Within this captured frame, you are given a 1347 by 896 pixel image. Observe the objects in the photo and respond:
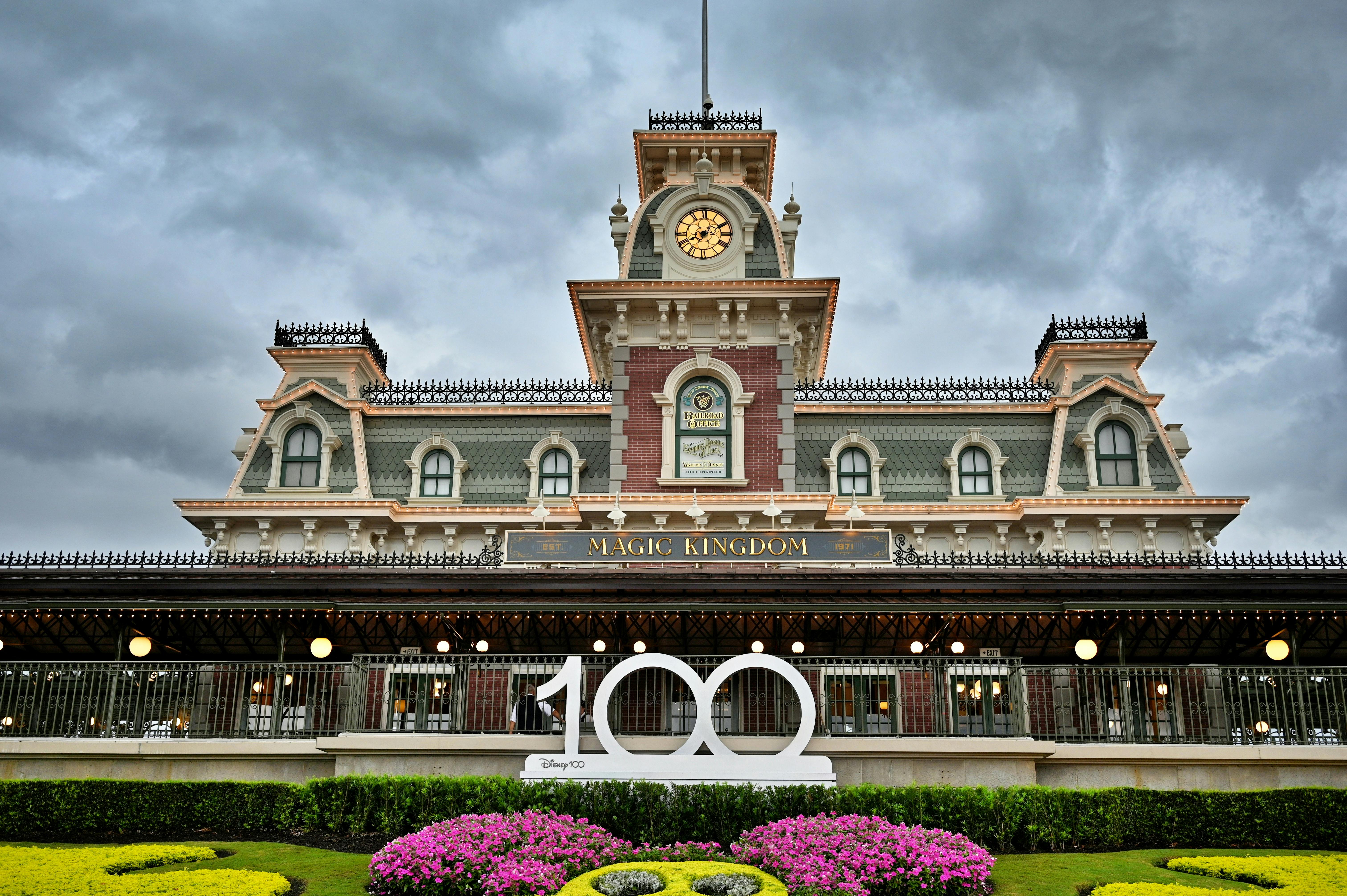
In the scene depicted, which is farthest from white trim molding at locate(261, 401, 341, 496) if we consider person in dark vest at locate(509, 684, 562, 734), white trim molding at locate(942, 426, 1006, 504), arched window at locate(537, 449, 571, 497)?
white trim molding at locate(942, 426, 1006, 504)

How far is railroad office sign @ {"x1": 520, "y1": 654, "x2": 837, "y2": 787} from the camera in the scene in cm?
1580

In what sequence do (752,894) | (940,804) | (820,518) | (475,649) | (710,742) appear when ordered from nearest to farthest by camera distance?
(752,894) → (940,804) → (710,742) → (475,649) → (820,518)

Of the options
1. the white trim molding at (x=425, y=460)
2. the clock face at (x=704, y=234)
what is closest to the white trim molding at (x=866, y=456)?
the clock face at (x=704, y=234)

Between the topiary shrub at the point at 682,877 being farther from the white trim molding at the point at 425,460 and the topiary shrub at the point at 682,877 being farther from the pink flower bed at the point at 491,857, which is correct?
the white trim molding at the point at 425,460

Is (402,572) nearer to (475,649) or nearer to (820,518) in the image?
(475,649)

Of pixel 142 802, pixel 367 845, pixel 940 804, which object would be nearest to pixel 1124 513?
pixel 940 804

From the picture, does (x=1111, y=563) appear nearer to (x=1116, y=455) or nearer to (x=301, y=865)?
(x=1116, y=455)

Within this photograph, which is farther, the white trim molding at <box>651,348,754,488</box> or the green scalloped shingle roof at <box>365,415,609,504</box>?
the green scalloped shingle roof at <box>365,415,609,504</box>

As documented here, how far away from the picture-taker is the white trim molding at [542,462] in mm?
30547

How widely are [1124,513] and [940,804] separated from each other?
17.2m

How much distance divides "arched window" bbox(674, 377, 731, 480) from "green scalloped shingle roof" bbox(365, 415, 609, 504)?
2.61 metres

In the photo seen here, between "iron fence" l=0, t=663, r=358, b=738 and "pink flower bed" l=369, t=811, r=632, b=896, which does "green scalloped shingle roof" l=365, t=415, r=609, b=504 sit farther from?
"pink flower bed" l=369, t=811, r=632, b=896

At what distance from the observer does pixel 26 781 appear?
17.0 m

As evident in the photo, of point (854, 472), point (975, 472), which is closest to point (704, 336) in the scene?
point (854, 472)
